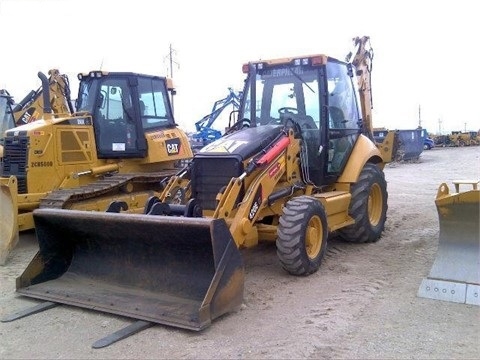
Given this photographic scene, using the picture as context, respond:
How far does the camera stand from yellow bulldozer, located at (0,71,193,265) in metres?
7.75

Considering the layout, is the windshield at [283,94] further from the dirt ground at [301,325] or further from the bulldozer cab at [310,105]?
the dirt ground at [301,325]

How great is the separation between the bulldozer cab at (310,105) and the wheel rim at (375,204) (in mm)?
780

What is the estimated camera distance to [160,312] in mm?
4527

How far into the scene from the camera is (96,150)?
8.62 m

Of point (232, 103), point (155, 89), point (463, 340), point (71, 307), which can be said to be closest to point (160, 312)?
point (71, 307)

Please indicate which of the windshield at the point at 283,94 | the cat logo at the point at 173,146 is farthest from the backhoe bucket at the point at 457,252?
the cat logo at the point at 173,146

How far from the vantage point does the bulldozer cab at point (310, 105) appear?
6750mm

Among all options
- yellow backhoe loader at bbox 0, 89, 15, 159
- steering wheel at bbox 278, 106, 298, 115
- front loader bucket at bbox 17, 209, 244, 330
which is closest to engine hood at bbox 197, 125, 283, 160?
steering wheel at bbox 278, 106, 298, 115

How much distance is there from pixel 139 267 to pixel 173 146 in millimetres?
4266

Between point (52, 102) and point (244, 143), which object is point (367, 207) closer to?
point (244, 143)

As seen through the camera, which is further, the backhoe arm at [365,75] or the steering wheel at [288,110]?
the backhoe arm at [365,75]

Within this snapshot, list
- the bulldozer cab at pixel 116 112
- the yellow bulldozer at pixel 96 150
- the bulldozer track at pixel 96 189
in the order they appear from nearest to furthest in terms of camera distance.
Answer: the bulldozer track at pixel 96 189 → the yellow bulldozer at pixel 96 150 → the bulldozer cab at pixel 116 112

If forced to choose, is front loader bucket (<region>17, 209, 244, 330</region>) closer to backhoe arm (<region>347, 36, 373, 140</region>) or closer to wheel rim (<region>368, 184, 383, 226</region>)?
wheel rim (<region>368, 184, 383, 226</region>)

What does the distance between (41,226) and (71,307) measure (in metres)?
1.07
